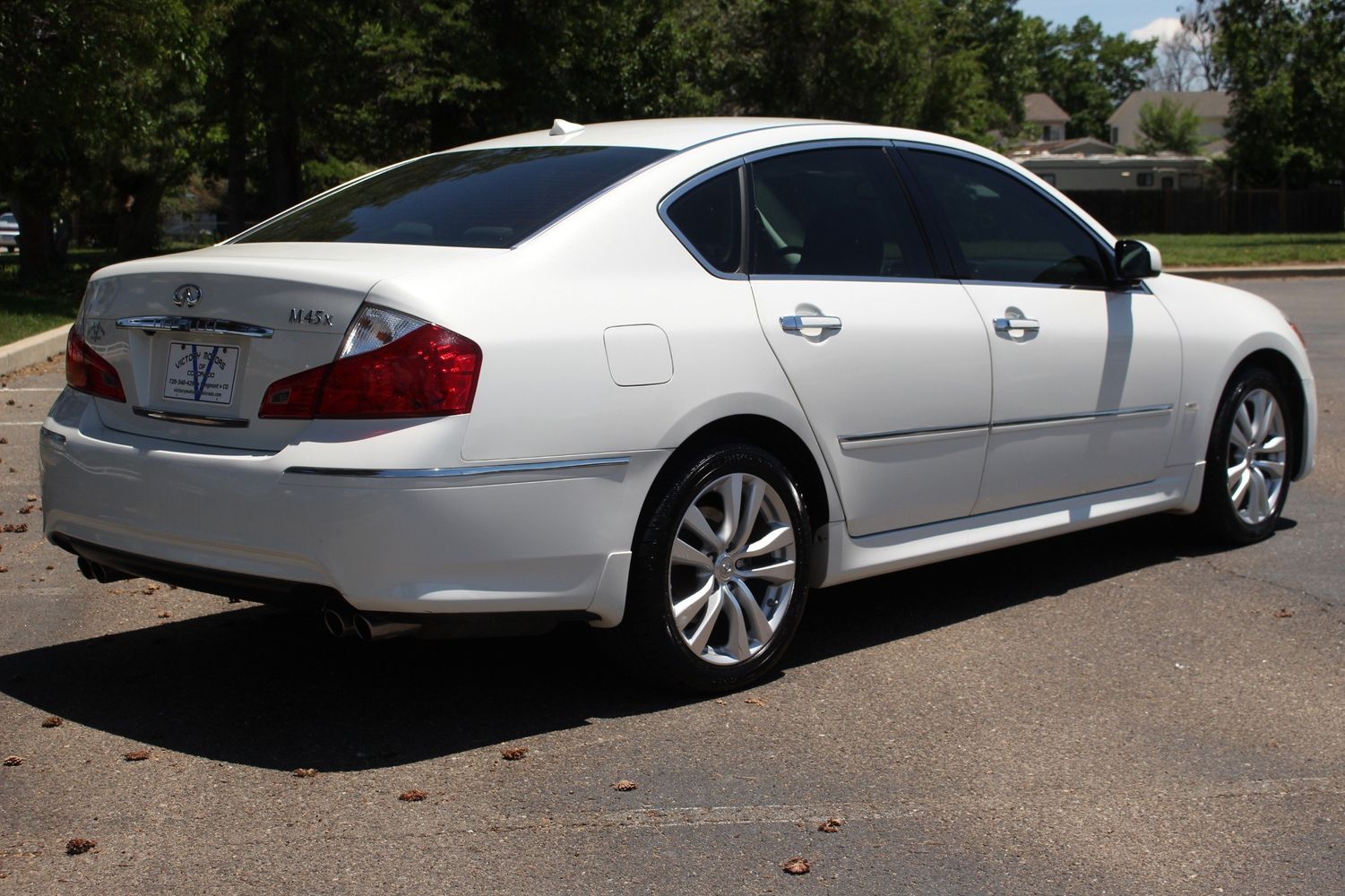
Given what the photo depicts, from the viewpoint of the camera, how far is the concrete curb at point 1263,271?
2752cm

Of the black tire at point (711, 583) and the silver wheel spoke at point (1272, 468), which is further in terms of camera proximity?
the silver wheel spoke at point (1272, 468)

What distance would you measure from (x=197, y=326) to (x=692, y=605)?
159 centimetres

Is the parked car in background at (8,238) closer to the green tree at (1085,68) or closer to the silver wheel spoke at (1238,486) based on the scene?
the silver wheel spoke at (1238,486)

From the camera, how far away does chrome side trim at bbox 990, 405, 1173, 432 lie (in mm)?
5359

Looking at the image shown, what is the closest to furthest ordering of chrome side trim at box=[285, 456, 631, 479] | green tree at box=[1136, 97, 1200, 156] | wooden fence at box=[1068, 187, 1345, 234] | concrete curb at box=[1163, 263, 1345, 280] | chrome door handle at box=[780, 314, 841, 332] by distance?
1. chrome side trim at box=[285, 456, 631, 479]
2. chrome door handle at box=[780, 314, 841, 332]
3. concrete curb at box=[1163, 263, 1345, 280]
4. wooden fence at box=[1068, 187, 1345, 234]
5. green tree at box=[1136, 97, 1200, 156]

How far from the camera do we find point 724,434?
456 cm

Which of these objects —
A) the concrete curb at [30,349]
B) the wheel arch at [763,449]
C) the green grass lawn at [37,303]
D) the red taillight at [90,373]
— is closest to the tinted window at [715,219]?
the wheel arch at [763,449]

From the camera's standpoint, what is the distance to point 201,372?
13.9ft

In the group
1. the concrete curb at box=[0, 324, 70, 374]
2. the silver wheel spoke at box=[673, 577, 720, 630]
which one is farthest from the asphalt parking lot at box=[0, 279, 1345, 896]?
the concrete curb at box=[0, 324, 70, 374]

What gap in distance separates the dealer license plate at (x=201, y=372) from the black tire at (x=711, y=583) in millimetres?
1205

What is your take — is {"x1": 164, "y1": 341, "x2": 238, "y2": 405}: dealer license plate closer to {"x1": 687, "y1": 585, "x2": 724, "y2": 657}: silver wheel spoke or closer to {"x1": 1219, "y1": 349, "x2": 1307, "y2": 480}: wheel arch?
{"x1": 687, "y1": 585, "x2": 724, "y2": 657}: silver wheel spoke

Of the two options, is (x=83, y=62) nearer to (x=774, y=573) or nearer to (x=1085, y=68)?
(x=774, y=573)

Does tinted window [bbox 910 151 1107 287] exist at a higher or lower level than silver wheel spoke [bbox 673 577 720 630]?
higher

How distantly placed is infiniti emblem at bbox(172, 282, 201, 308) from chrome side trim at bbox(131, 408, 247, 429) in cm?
30
